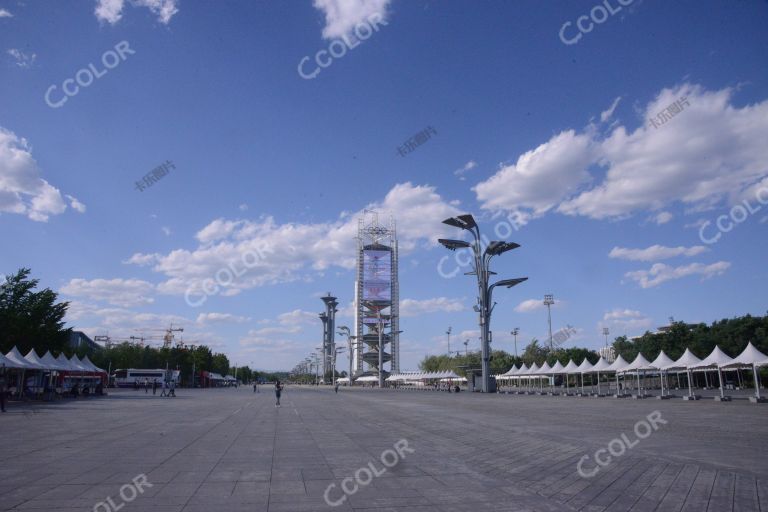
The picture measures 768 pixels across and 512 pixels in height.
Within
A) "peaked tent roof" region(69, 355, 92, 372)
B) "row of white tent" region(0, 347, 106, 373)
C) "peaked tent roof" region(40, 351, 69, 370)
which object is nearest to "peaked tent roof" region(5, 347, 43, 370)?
"row of white tent" region(0, 347, 106, 373)

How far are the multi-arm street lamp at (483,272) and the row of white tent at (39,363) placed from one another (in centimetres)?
3829

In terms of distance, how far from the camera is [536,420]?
69.0 feet

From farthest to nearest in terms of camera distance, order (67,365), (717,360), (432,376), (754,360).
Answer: (432,376) < (67,365) < (717,360) < (754,360)

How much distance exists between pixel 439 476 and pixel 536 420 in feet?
42.2

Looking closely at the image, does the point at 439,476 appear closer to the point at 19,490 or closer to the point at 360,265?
the point at 19,490

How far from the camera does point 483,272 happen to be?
60.4 metres

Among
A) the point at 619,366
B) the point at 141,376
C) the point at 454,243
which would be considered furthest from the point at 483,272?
the point at 141,376

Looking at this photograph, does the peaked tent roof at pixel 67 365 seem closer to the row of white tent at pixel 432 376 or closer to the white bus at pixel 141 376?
the white bus at pixel 141 376

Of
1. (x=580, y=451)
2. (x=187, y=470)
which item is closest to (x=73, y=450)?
(x=187, y=470)

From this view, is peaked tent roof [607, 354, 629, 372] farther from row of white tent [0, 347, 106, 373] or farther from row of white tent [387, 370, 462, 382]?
row of white tent [387, 370, 462, 382]

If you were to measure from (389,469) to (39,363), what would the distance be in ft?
120

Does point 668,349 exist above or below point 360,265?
below

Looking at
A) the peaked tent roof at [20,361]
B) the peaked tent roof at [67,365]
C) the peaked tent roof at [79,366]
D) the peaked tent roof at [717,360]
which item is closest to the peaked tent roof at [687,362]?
the peaked tent roof at [717,360]

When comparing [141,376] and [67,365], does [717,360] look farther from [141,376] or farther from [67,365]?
[141,376]
